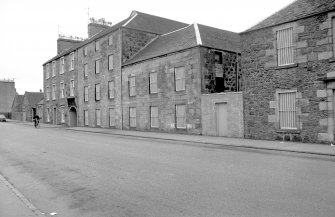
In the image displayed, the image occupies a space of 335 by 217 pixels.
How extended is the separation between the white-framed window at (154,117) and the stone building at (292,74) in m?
9.14

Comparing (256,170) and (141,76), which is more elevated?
(141,76)

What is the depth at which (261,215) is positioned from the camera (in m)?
4.92

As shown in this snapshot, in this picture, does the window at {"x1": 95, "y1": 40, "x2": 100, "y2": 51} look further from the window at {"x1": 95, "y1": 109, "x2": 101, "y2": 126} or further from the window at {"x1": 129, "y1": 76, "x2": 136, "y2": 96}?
the window at {"x1": 129, "y1": 76, "x2": 136, "y2": 96}

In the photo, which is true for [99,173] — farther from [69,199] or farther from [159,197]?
[159,197]

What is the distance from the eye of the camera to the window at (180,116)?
74.7ft

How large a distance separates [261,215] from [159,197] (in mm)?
2042

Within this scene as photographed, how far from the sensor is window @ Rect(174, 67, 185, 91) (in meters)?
22.9

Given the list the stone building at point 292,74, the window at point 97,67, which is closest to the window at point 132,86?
the window at point 97,67

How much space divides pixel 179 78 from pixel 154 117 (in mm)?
4501

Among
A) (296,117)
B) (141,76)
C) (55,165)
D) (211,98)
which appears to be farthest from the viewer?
(141,76)

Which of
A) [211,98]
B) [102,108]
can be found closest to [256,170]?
[211,98]

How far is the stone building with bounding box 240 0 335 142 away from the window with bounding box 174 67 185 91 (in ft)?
18.8

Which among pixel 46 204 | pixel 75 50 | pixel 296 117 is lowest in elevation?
pixel 46 204

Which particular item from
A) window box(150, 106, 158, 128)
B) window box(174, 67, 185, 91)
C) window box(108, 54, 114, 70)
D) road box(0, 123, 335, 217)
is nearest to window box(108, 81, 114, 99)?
window box(108, 54, 114, 70)
